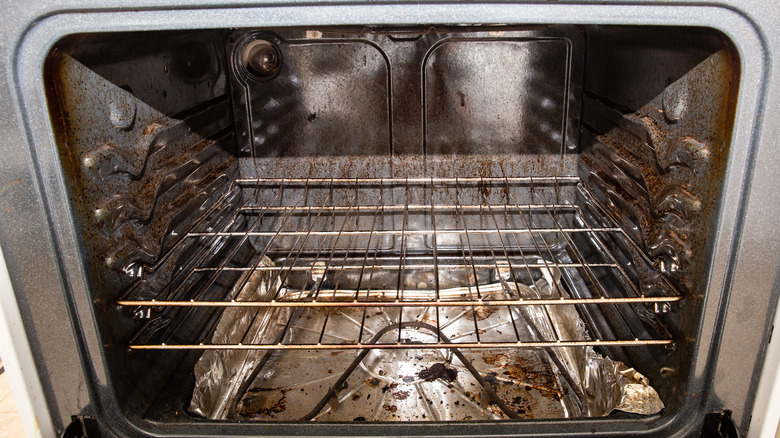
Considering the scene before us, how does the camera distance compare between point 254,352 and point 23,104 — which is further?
point 254,352

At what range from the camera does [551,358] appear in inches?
49.9

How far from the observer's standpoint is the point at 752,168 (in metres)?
0.74

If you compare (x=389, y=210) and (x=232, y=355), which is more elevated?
(x=389, y=210)

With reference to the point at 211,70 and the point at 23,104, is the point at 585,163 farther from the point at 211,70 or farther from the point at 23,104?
the point at 23,104

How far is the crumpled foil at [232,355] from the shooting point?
3.65 feet

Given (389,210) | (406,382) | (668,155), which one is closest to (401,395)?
(406,382)

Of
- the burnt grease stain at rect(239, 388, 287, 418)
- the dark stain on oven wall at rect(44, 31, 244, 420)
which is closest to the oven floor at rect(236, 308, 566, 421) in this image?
the burnt grease stain at rect(239, 388, 287, 418)

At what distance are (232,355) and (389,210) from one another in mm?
587

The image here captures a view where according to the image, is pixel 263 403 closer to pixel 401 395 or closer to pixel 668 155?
pixel 401 395

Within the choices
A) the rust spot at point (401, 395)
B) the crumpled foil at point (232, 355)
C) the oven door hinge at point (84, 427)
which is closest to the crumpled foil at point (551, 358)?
the crumpled foil at point (232, 355)

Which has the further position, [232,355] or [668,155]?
[232,355]

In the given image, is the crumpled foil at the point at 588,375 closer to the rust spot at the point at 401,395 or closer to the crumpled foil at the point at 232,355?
the rust spot at the point at 401,395

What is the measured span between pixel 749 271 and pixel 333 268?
98 centimetres

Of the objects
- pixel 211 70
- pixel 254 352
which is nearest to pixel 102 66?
pixel 211 70
